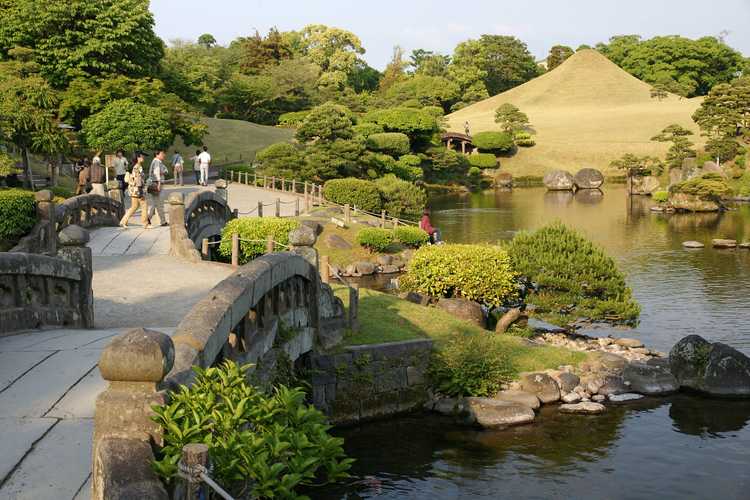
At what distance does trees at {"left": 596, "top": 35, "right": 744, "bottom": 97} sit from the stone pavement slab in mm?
112188

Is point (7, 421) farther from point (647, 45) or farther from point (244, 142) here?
point (647, 45)

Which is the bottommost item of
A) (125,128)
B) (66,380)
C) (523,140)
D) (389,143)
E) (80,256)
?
(66,380)

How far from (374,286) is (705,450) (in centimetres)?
1736

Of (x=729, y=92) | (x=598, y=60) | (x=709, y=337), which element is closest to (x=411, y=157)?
(x=729, y=92)

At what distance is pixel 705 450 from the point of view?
1522 centimetres

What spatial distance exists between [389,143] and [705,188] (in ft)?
76.7

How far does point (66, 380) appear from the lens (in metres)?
8.19

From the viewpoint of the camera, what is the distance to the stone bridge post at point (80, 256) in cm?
1161

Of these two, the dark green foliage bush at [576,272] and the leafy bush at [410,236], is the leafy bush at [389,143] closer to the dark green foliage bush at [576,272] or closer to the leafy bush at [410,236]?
the leafy bush at [410,236]

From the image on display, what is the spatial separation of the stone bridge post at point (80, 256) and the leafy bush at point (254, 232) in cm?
1479

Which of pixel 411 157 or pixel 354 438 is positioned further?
pixel 411 157

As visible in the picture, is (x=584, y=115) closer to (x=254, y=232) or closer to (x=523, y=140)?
(x=523, y=140)

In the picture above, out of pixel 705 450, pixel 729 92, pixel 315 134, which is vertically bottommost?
pixel 705 450

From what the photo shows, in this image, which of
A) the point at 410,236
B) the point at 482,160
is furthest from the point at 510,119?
the point at 410,236
